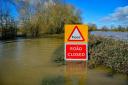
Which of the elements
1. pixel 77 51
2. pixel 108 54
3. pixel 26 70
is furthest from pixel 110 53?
pixel 26 70

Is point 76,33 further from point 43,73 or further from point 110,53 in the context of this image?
point 43,73

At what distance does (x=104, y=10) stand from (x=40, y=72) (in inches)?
52.2

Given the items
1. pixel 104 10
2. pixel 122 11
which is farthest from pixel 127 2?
pixel 104 10

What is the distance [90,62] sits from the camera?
12.3 ft

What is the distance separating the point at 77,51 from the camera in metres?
3.90

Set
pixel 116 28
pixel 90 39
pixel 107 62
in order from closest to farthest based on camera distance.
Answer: pixel 116 28, pixel 107 62, pixel 90 39

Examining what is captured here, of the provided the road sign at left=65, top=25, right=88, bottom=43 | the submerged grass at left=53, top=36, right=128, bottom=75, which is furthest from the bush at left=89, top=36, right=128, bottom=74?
the road sign at left=65, top=25, right=88, bottom=43

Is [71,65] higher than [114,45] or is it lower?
lower

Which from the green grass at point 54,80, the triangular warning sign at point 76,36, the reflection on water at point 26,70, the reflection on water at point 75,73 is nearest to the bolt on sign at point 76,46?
the triangular warning sign at point 76,36

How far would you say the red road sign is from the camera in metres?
3.90

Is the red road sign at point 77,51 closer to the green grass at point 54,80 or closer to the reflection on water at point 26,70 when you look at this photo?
the reflection on water at point 26,70

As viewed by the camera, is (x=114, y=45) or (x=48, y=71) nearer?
(x=48, y=71)

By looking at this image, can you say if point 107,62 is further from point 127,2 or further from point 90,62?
point 127,2

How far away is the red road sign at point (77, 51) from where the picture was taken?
154 inches
